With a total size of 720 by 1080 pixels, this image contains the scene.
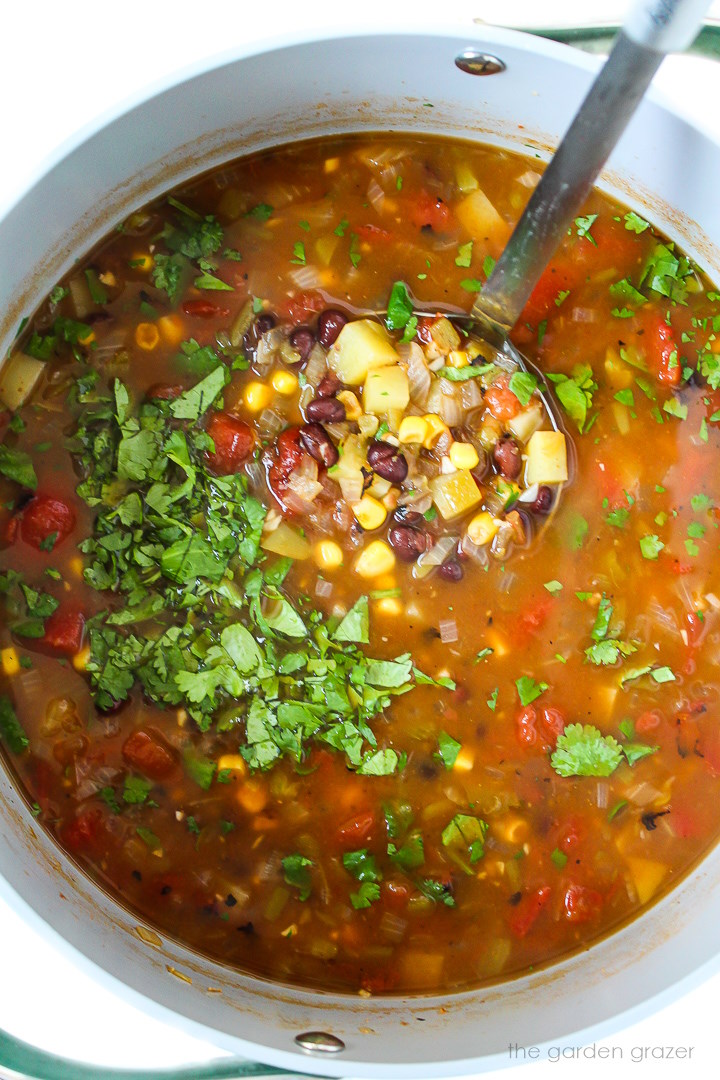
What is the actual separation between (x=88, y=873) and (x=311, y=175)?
251 centimetres

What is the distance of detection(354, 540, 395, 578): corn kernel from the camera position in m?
3.12

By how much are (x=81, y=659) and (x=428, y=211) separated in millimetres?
1919

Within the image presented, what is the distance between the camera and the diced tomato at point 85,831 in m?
3.10

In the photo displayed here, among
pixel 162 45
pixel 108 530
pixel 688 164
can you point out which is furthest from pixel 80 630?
pixel 688 164

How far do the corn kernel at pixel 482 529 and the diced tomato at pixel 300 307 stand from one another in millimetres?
902

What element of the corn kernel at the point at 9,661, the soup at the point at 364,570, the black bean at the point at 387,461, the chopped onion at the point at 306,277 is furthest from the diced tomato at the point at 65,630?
the chopped onion at the point at 306,277

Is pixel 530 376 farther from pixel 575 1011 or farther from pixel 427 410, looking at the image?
pixel 575 1011

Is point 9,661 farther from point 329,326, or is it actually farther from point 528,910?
point 528,910

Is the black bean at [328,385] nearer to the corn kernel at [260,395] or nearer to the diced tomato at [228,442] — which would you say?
the corn kernel at [260,395]

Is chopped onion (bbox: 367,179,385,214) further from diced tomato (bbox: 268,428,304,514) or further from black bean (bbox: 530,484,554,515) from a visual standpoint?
black bean (bbox: 530,484,554,515)

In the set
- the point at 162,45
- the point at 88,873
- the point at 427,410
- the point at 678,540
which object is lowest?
the point at 88,873

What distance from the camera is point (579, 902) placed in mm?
3193

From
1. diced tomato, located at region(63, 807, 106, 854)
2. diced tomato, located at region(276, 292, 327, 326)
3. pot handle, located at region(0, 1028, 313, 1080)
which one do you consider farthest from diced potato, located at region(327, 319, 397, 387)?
pot handle, located at region(0, 1028, 313, 1080)

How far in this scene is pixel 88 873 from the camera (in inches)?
122
